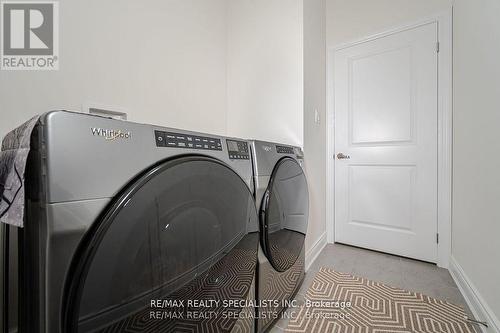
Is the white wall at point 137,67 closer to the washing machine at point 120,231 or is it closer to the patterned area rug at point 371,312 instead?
the washing machine at point 120,231

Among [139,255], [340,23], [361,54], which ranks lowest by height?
[139,255]

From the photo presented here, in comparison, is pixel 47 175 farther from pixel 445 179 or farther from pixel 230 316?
pixel 445 179

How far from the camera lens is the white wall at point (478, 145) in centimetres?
99

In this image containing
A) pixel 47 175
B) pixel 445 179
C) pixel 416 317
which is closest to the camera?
pixel 47 175

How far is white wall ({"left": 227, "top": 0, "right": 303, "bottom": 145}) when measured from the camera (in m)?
1.54

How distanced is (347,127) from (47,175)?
87.1 inches

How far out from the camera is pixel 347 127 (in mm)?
2105

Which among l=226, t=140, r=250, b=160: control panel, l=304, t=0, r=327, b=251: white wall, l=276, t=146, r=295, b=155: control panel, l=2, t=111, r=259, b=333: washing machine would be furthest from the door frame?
l=2, t=111, r=259, b=333: washing machine

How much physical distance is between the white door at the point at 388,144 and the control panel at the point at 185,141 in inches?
69.6

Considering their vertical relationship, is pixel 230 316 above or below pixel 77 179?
below

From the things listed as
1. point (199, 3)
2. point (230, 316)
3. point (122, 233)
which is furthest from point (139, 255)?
point (199, 3)

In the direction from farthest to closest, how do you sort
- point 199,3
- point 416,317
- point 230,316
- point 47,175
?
point 199,3
point 416,317
point 230,316
point 47,175

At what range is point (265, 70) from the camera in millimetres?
1696

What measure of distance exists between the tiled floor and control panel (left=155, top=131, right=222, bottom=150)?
0.95 meters
